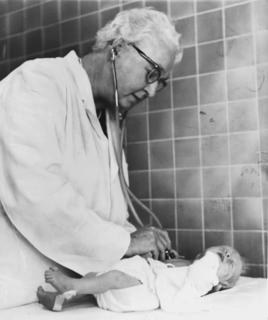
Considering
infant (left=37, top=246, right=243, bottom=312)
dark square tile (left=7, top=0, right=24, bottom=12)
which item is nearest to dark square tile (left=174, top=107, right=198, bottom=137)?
infant (left=37, top=246, right=243, bottom=312)

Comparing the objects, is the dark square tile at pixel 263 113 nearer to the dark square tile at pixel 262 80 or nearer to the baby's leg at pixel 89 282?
the dark square tile at pixel 262 80

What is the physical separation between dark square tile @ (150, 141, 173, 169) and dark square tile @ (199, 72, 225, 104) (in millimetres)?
240

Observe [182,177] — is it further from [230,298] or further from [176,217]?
[230,298]

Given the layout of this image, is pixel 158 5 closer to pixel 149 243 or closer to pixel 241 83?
pixel 241 83

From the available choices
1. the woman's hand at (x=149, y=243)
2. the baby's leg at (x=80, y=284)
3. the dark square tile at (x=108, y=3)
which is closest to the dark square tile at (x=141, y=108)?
the dark square tile at (x=108, y=3)

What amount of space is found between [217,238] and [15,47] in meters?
1.46

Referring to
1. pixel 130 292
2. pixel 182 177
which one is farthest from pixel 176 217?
pixel 130 292

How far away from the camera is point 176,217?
199cm

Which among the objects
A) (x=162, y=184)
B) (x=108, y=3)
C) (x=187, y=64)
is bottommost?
(x=162, y=184)

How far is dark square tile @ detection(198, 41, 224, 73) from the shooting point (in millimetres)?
1892

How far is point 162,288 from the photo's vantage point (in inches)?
54.2

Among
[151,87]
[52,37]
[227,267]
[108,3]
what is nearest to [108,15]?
[108,3]

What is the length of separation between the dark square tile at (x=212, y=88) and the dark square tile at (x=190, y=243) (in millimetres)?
526

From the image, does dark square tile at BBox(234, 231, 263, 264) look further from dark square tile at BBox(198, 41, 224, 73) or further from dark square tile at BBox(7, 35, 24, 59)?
dark square tile at BBox(7, 35, 24, 59)
